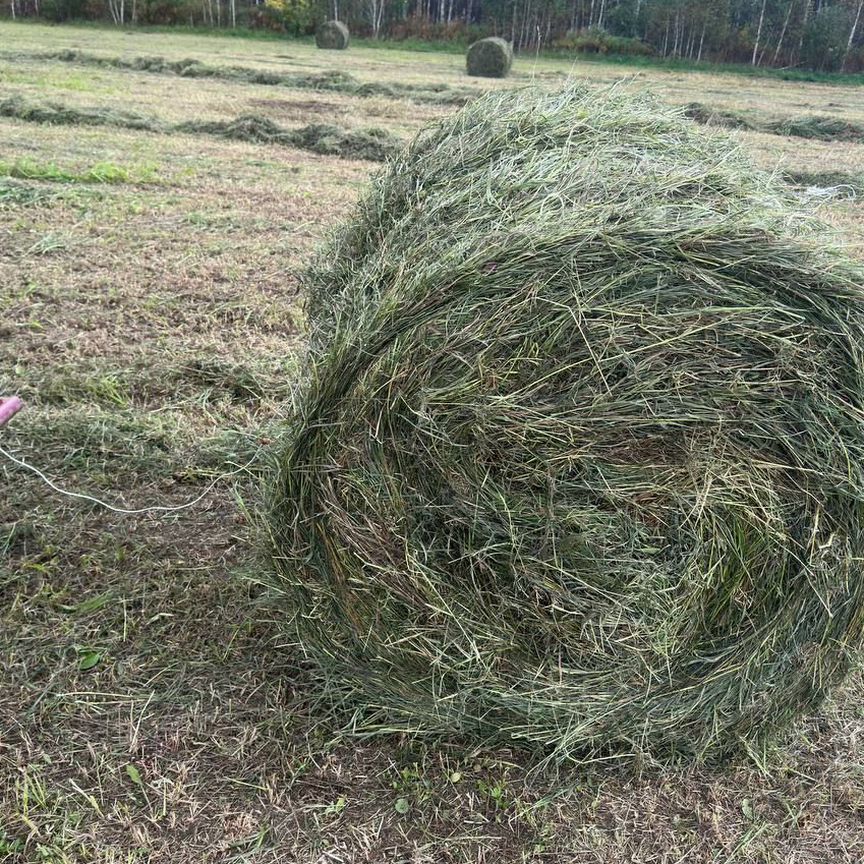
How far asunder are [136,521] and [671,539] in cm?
222

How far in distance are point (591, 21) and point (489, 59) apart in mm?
18523

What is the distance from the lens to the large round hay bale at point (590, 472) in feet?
7.15

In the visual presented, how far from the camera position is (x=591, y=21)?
3962cm

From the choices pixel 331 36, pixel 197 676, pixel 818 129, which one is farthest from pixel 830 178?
pixel 331 36

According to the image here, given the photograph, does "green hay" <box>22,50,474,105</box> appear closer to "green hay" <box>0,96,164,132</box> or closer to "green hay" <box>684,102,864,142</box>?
"green hay" <box>684,102,864,142</box>

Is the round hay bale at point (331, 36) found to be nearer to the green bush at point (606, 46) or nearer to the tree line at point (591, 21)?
the tree line at point (591, 21)

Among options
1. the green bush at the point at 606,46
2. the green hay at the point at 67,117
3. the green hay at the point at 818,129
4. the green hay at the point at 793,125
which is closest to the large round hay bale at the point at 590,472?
the green hay at the point at 67,117

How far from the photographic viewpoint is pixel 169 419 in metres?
4.12

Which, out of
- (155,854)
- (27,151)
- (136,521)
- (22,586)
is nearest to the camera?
(155,854)

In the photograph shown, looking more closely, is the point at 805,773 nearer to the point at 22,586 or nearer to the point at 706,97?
the point at 22,586

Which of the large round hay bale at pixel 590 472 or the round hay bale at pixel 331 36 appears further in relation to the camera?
the round hay bale at pixel 331 36

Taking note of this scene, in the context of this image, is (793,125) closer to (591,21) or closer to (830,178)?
(830,178)

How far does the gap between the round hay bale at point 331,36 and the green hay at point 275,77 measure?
14.1 meters

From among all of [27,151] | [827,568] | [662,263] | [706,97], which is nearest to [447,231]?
[662,263]
